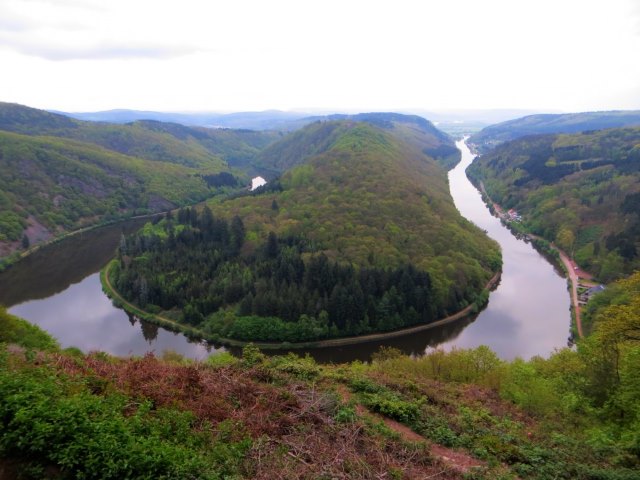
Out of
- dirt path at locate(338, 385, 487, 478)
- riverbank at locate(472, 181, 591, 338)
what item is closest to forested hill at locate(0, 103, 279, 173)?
riverbank at locate(472, 181, 591, 338)

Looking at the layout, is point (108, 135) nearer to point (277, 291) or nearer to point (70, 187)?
point (70, 187)

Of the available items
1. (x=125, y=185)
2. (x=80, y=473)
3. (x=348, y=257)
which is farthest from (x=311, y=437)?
(x=125, y=185)

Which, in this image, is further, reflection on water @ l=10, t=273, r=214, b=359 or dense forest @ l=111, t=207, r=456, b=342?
dense forest @ l=111, t=207, r=456, b=342

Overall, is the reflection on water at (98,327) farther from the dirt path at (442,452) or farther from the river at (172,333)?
the dirt path at (442,452)

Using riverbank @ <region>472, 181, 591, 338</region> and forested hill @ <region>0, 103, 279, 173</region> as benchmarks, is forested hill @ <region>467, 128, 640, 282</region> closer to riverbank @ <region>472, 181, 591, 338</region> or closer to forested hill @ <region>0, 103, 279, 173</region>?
riverbank @ <region>472, 181, 591, 338</region>

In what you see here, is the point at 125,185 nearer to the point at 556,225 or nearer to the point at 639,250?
the point at 556,225

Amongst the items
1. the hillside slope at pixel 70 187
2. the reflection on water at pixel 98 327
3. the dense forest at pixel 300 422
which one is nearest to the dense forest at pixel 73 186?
the hillside slope at pixel 70 187
